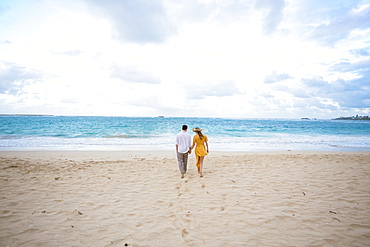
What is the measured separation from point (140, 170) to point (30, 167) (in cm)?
428

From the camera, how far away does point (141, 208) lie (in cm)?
420

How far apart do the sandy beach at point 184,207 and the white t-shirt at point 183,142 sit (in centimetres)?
98

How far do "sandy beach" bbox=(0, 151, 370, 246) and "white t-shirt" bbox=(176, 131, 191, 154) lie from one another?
0.98 meters

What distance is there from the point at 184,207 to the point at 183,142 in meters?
2.59

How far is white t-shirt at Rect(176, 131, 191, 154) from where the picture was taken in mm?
6484

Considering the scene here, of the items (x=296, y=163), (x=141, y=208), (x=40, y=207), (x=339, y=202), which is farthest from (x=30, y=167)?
(x=296, y=163)

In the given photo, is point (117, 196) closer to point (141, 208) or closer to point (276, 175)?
point (141, 208)

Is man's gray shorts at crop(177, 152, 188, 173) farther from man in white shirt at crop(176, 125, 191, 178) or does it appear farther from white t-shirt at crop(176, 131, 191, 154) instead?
white t-shirt at crop(176, 131, 191, 154)

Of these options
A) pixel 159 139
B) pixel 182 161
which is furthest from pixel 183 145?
pixel 159 139

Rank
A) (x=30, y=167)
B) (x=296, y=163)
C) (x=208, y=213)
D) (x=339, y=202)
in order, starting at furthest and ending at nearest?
1. (x=296, y=163)
2. (x=30, y=167)
3. (x=339, y=202)
4. (x=208, y=213)

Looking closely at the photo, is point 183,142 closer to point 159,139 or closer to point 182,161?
point 182,161

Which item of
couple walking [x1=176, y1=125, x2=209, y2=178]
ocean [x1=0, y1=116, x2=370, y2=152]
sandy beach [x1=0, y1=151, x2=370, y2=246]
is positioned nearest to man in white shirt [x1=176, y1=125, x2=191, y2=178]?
couple walking [x1=176, y1=125, x2=209, y2=178]

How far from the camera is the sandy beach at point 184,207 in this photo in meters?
3.15

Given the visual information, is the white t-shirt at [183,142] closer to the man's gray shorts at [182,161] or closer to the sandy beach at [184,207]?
the man's gray shorts at [182,161]
